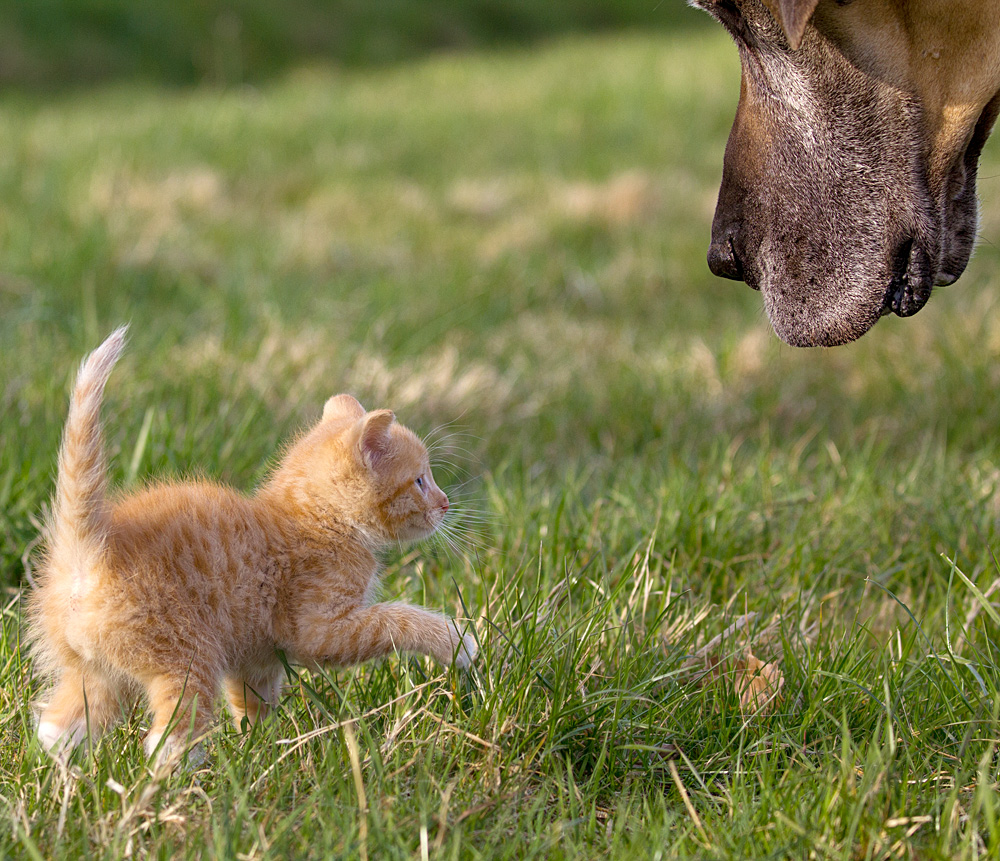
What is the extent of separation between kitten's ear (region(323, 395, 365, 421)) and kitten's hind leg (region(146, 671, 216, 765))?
70 centimetres

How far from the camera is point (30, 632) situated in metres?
2.15

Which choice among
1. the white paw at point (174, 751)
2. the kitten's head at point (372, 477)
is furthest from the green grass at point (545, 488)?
the kitten's head at point (372, 477)

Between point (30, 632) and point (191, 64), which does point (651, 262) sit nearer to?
point (30, 632)

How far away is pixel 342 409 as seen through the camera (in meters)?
2.48

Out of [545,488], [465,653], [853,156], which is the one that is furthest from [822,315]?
[465,653]

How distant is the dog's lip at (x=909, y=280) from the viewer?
9.43 feet

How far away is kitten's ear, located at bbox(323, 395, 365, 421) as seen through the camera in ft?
8.07

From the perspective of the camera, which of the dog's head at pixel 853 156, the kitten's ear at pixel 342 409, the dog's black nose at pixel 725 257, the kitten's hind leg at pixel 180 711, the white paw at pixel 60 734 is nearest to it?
the kitten's hind leg at pixel 180 711

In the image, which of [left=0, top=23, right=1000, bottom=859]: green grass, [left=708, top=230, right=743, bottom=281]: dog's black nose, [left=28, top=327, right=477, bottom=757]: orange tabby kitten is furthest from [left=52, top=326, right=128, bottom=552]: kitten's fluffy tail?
[left=708, top=230, right=743, bottom=281]: dog's black nose

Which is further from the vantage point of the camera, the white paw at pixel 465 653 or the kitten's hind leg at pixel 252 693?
the kitten's hind leg at pixel 252 693

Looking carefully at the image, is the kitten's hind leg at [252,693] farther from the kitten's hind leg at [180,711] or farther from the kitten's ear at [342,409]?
the kitten's ear at [342,409]

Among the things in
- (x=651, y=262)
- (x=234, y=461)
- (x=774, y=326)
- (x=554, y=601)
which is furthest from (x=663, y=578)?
(x=651, y=262)

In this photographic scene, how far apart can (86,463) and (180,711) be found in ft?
1.58

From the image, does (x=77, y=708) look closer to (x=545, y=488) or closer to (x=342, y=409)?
(x=342, y=409)
